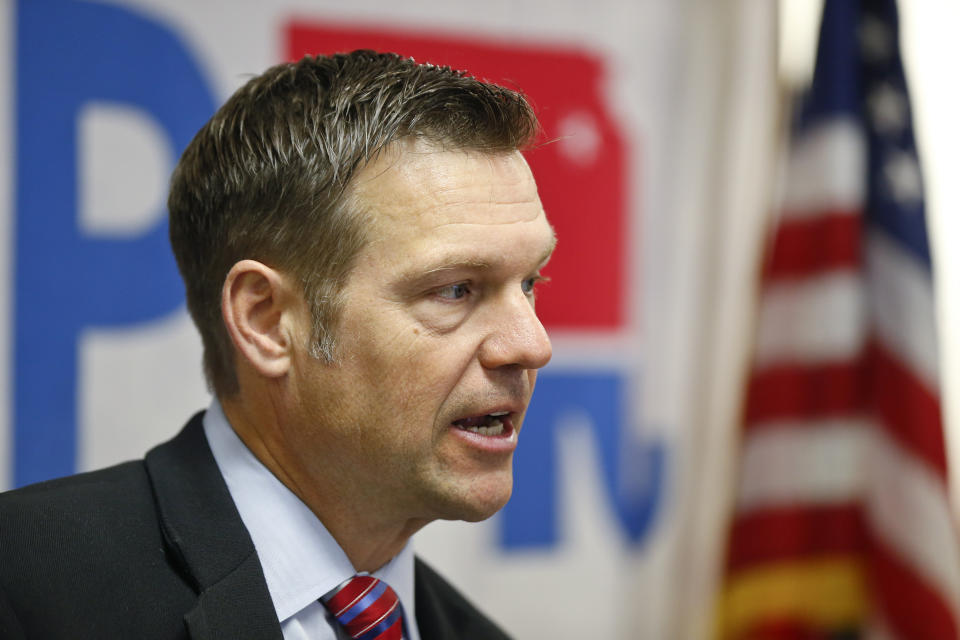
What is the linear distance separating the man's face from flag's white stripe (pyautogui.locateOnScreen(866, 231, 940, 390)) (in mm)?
2007

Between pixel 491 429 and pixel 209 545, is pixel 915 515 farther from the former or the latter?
pixel 209 545

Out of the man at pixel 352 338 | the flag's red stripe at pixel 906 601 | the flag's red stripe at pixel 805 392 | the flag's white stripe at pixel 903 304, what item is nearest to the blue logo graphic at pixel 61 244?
the man at pixel 352 338

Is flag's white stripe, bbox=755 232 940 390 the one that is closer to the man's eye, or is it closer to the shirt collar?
the man's eye

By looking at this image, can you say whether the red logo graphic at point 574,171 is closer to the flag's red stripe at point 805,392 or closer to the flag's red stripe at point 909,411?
the flag's red stripe at point 805,392

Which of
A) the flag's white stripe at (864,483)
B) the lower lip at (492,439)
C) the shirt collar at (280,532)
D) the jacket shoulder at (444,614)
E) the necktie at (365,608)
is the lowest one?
the flag's white stripe at (864,483)

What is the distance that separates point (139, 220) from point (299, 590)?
5.66ft

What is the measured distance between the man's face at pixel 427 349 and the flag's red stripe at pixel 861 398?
6.23ft

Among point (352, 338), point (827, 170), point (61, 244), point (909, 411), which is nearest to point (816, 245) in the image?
point (827, 170)

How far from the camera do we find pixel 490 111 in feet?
4.73

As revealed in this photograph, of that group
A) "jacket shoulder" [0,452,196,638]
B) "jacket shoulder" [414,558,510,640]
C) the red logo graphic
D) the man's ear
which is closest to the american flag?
the red logo graphic

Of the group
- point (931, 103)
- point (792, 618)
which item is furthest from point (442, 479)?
point (931, 103)

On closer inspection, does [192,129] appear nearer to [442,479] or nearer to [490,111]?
[490,111]

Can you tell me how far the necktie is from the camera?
139cm

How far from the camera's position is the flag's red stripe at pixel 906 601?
278cm
